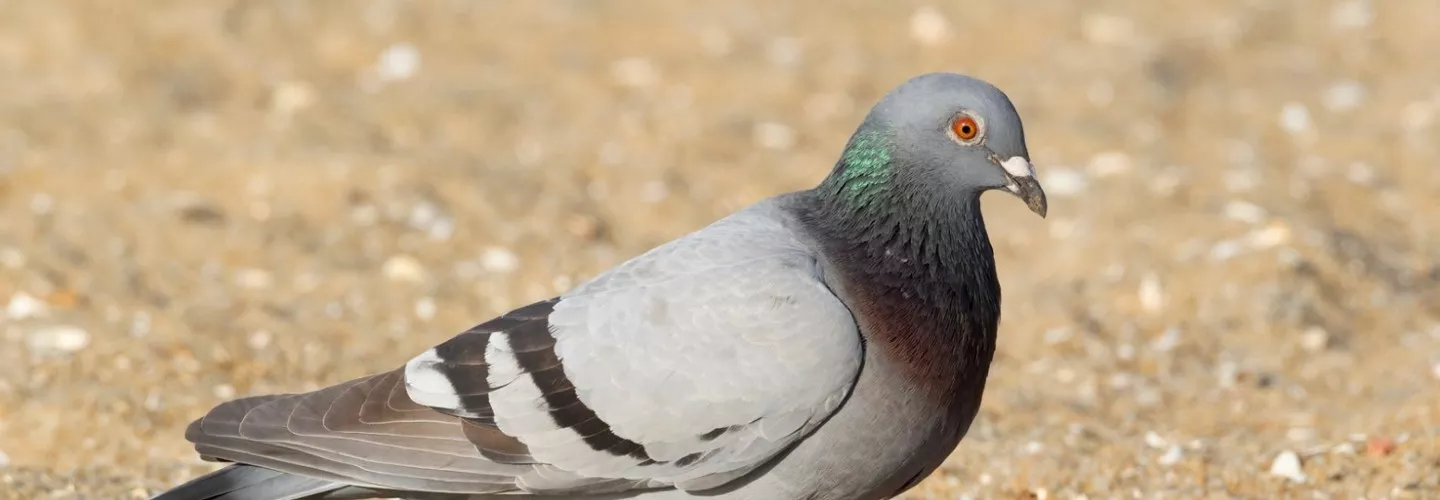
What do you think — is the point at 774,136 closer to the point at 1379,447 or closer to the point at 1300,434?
the point at 1300,434

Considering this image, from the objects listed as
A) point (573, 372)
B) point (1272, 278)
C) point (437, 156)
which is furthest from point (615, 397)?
point (437, 156)

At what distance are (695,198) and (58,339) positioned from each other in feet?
9.22

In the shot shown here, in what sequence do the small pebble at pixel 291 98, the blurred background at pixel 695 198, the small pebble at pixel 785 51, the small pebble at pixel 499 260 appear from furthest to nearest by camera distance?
the small pebble at pixel 785 51, the small pebble at pixel 291 98, the small pebble at pixel 499 260, the blurred background at pixel 695 198

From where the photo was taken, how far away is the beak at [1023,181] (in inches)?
151

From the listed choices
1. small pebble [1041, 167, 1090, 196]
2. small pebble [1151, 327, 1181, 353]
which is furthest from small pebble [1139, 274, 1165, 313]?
small pebble [1041, 167, 1090, 196]

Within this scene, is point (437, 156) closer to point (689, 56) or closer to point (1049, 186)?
point (689, 56)

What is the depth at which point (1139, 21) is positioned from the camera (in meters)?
10.1

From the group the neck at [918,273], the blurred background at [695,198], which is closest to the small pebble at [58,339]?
the blurred background at [695,198]

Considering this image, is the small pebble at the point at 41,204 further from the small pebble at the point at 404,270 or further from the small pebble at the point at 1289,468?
the small pebble at the point at 1289,468

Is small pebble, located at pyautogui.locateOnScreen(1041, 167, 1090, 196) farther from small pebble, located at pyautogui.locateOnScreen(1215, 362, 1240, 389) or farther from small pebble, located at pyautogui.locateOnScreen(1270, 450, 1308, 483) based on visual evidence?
small pebble, located at pyautogui.locateOnScreen(1270, 450, 1308, 483)

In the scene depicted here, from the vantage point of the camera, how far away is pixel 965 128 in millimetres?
3859

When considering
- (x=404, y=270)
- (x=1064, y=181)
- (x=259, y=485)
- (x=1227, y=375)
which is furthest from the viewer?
(x=1064, y=181)

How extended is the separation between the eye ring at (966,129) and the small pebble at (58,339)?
3.43 m

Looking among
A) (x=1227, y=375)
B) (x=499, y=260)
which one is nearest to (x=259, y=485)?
(x=499, y=260)
